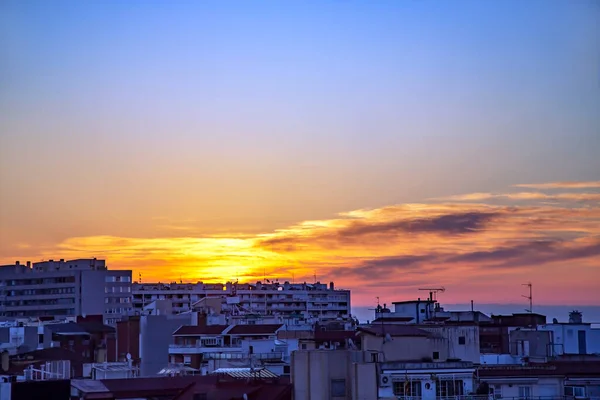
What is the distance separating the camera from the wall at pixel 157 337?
7900 centimetres

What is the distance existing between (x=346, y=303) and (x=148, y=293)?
27.7 meters

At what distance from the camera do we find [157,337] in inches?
3231

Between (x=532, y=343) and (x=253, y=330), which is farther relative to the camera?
(x=253, y=330)

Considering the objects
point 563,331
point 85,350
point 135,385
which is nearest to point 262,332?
point 85,350

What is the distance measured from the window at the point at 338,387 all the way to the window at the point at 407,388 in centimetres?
220

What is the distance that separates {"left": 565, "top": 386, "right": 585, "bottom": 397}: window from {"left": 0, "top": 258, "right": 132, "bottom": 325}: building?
99079mm

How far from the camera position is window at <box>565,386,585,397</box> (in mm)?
43000

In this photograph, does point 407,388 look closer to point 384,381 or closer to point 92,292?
point 384,381

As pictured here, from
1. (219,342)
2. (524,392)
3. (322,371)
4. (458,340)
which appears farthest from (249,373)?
(219,342)

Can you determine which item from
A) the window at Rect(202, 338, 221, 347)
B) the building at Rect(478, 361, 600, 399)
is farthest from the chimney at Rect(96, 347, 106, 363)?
the building at Rect(478, 361, 600, 399)

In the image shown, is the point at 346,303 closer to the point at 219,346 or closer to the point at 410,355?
the point at 219,346

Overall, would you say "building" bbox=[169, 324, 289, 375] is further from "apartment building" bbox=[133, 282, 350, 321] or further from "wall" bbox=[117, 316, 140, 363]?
"apartment building" bbox=[133, 282, 350, 321]

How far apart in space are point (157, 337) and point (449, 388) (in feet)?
146

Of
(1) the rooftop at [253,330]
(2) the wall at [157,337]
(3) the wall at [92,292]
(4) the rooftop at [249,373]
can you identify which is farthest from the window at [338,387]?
(3) the wall at [92,292]
